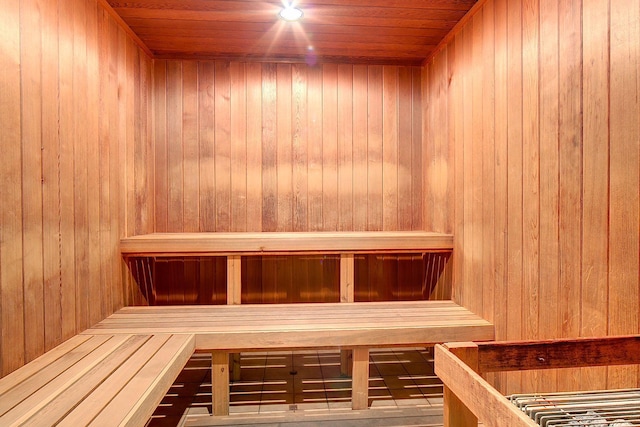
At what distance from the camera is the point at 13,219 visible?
4.83ft

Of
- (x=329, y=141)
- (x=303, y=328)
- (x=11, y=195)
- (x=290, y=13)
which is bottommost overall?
(x=303, y=328)

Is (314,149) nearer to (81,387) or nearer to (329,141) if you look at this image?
(329,141)

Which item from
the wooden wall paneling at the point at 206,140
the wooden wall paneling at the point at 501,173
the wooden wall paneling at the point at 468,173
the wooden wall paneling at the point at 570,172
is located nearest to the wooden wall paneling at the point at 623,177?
the wooden wall paneling at the point at 570,172

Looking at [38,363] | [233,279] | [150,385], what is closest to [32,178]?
[38,363]

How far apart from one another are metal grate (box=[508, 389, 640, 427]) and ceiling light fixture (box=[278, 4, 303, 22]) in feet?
6.98

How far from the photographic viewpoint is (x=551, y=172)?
159cm

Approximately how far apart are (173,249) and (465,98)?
204 centimetres

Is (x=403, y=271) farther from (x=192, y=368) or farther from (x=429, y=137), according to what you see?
(x=192, y=368)

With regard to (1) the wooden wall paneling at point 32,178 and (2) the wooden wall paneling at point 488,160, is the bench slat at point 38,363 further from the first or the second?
(2) the wooden wall paneling at point 488,160

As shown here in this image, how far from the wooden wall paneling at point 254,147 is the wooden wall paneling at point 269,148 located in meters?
0.03

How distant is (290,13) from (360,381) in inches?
86.3

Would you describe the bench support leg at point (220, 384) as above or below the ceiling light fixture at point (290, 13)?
below

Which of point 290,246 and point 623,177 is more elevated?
point 623,177

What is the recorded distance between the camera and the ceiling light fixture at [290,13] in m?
2.20
